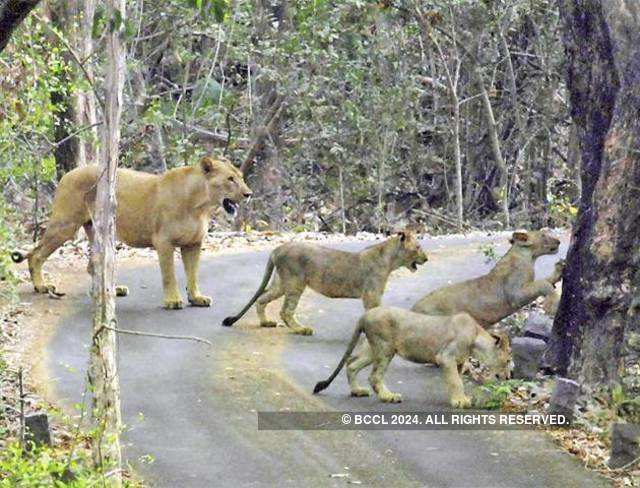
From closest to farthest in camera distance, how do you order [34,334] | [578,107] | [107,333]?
[107,333] < [578,107] < [34,334]

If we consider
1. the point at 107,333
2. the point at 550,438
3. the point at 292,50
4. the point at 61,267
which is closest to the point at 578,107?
the point at 550,438

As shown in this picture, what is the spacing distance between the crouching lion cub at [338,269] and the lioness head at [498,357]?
6.80ft

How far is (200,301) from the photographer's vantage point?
580 inches

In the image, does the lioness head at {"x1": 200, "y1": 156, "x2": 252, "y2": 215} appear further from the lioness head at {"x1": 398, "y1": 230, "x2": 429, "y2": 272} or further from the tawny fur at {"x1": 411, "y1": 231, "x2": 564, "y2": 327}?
the tawny fur at {"x1": 411, "y1": 231, "x2": 564, "y2": 327}

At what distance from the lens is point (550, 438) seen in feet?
33.4

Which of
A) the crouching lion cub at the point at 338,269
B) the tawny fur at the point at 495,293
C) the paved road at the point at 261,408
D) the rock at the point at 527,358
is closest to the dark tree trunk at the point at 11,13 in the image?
the paved road at the point at 261,408

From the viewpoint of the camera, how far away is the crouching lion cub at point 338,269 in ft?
44.3

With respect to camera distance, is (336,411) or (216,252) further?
(216,252)

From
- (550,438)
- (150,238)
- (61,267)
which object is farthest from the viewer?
(61,267)

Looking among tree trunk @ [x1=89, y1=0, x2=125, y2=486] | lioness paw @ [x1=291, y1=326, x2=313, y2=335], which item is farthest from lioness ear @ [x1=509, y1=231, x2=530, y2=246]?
tree trunk @ [x1=89, y1=0, x2=125, y2=486]

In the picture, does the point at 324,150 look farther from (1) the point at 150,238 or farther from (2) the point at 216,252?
(1) the point at 150,238

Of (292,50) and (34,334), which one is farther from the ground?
(292,50)

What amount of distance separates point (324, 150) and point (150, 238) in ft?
35.5

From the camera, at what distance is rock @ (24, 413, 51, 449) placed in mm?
9205
